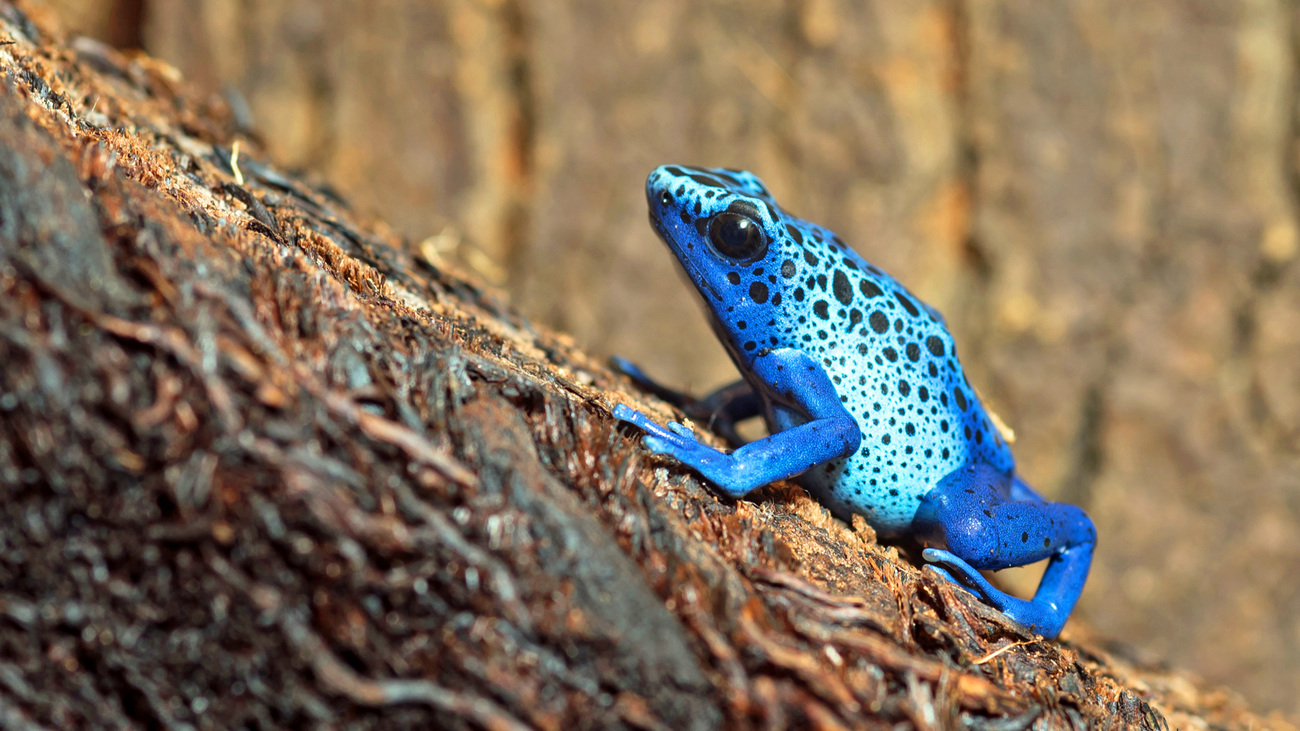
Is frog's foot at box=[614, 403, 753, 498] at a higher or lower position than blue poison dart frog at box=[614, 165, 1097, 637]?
lower

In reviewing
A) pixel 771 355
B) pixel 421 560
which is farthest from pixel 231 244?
pixel 771 355

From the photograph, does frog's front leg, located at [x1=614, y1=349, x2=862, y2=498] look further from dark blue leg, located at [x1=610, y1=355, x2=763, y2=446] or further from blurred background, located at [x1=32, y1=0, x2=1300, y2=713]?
blurred background, located at [x1=32, y1=0, x2=1300, y2=713]

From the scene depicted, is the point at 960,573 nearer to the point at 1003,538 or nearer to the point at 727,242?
the point at 1003,538

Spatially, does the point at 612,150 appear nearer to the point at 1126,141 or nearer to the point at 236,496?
the point at 1126,141

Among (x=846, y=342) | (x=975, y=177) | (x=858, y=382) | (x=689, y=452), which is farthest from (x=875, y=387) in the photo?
(x=975, y=177)

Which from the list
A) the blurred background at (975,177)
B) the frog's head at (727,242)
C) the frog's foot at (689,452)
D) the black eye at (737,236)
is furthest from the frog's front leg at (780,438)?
the blurred background at (975,177)

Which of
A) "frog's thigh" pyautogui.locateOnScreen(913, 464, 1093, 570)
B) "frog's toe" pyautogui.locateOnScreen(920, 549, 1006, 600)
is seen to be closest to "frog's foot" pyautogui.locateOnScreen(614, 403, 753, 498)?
"frog's toe" pyautogui.locateOnScreen(920, 549, 1006, 600)
